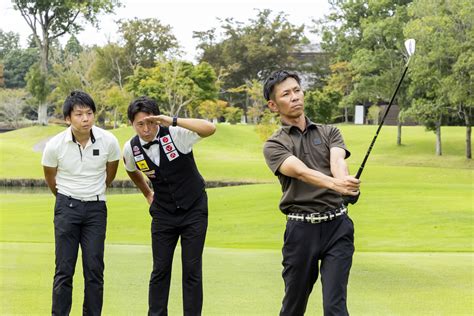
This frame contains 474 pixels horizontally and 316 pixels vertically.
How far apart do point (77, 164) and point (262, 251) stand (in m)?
6.23

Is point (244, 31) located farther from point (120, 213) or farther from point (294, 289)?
point (294, 289)

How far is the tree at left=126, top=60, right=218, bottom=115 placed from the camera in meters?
55.0

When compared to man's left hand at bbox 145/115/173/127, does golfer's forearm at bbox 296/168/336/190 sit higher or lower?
lower

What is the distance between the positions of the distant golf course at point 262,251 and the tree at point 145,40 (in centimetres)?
3494

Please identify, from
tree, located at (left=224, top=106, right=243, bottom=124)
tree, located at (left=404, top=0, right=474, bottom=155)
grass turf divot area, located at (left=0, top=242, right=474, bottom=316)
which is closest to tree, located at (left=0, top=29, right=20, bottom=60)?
tree, located at (left=224, top=106, right=243, bottom=124)

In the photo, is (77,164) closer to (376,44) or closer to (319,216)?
(319,216)

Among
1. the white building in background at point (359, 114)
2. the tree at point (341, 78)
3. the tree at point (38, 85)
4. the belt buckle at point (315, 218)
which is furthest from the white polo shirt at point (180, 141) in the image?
the white building in background at point (359, 114)

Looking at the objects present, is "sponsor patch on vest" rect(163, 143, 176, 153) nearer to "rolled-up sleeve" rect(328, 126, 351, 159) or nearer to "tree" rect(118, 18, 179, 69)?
"rolled-up sleeve" rect(328, 126, 351, 159)

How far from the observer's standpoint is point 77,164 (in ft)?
19.6

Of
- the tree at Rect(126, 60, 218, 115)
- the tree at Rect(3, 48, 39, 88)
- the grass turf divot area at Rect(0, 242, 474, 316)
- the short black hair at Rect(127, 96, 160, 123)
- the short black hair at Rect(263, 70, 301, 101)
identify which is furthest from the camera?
the tree at Rect(3, 48, 39, 88)

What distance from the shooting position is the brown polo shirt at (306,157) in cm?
492

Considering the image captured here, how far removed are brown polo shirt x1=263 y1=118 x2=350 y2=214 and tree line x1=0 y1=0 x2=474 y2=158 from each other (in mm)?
35611

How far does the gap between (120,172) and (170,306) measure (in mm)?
35300

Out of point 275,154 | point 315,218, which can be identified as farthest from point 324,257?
point 275,154
